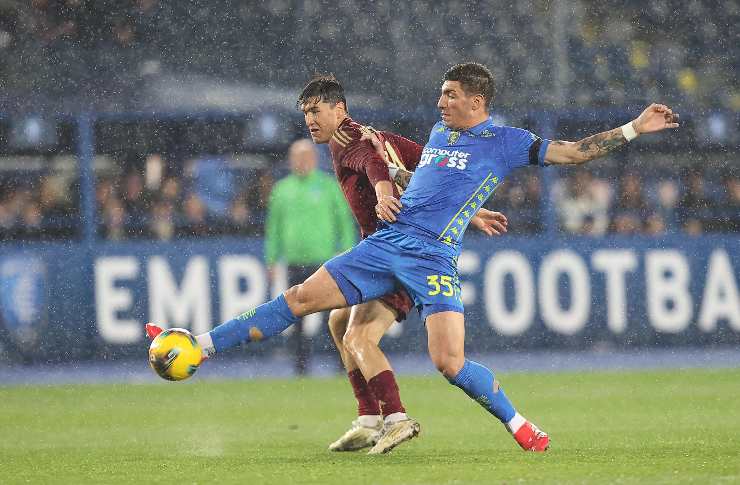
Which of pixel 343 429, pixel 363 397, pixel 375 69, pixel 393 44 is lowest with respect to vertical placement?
pixel 343 429

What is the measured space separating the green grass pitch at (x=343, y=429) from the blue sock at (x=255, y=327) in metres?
0.60

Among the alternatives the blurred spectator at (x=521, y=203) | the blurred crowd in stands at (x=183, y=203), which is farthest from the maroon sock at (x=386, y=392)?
the blurred spectator at (x=521, y=203)

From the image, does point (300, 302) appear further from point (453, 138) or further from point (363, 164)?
point (453, 138)

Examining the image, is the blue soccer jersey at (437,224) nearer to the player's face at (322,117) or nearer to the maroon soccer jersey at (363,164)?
the maroon soccer jersey at (363,164)

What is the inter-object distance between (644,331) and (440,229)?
797 cm

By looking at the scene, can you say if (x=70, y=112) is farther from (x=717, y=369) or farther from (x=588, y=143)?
(x=588, y=143)

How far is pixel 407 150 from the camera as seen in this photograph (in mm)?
8164

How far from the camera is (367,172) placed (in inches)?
300

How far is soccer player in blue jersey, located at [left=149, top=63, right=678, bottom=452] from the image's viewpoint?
7.28 m

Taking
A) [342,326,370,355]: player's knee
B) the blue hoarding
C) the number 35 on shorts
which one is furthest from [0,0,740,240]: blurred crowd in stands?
the number 35 on shorts

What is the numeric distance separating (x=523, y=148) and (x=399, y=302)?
1.11 metres

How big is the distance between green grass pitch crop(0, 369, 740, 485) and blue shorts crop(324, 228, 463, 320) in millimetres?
797

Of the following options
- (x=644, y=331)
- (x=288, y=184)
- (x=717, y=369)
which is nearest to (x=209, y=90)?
(x=288, y=184)

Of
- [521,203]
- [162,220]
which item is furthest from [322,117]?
[521,203]
